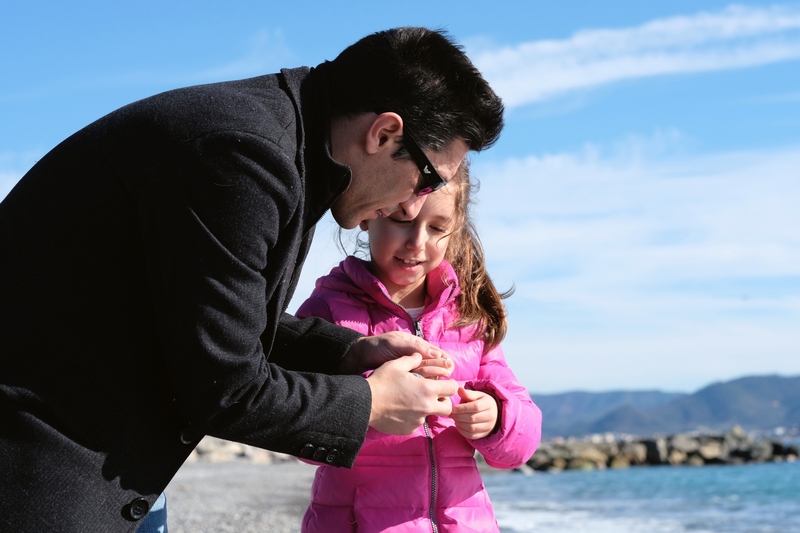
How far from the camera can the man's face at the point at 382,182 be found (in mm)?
2496

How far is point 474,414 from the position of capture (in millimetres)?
3047

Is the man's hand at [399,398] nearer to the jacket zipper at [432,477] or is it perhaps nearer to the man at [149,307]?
the man at [149,307]

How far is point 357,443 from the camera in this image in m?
2.35

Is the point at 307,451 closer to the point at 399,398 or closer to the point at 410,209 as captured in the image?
the point at 399,398

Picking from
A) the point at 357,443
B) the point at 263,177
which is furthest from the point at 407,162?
the point at 357,443

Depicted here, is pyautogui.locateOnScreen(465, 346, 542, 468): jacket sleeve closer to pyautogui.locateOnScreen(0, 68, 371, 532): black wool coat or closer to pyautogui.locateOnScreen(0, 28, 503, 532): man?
pyautogui.locateOnScreen(0, 28, 503, 532): man

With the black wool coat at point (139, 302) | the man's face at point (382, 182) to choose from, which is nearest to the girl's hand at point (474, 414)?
the man's face at point (382, 182)

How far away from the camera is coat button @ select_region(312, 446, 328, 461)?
2.32 m

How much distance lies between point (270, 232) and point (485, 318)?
1554 millimetres

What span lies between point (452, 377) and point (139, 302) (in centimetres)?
145

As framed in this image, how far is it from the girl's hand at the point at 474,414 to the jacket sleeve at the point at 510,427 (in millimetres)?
45

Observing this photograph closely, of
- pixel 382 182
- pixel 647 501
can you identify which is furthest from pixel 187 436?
pixel 647 501

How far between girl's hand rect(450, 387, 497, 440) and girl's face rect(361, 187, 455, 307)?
1.95ft

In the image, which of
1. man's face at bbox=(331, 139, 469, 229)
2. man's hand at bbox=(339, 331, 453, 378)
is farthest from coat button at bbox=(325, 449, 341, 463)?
man's face at bbox=(331, 139, 469, 229)
